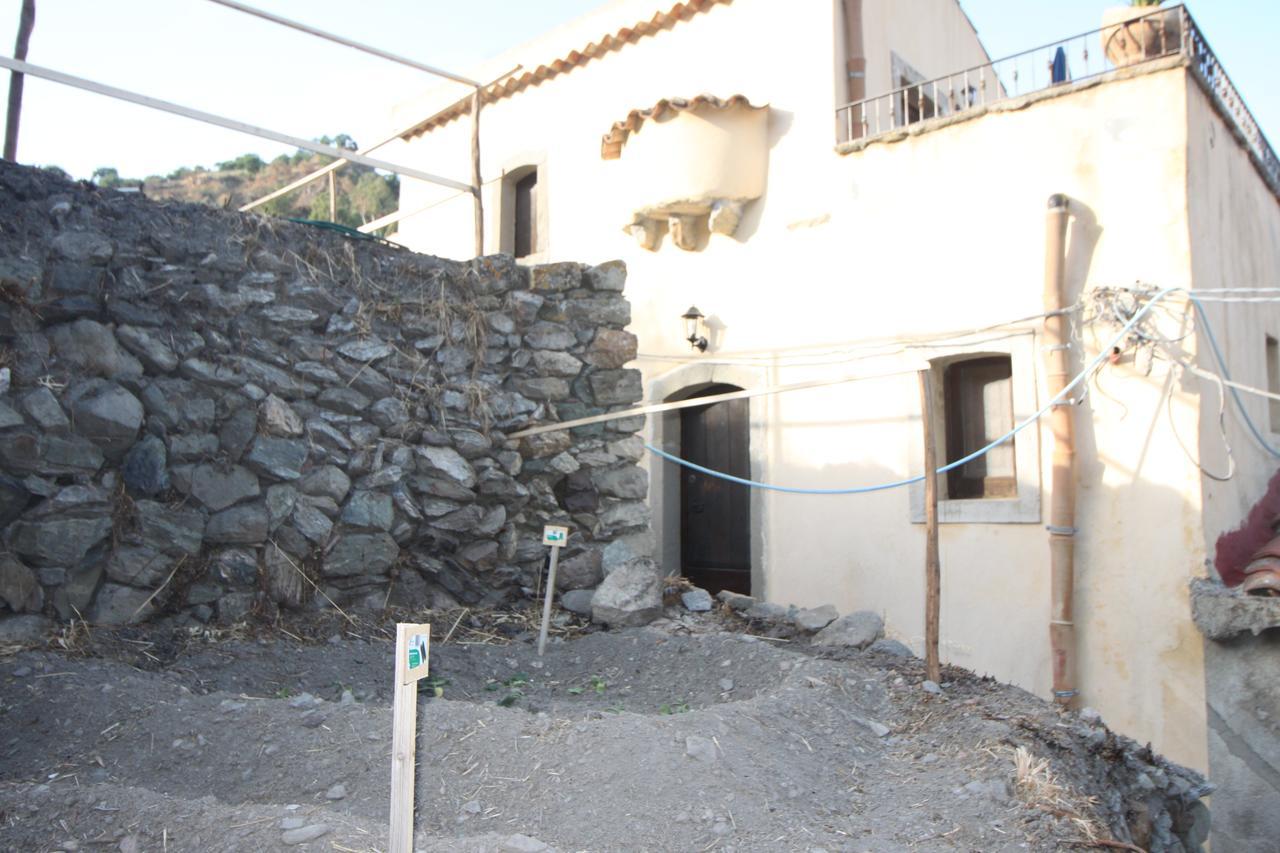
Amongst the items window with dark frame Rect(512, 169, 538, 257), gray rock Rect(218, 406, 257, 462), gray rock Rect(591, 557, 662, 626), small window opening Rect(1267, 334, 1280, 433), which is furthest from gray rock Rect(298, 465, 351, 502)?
small window opening Rect(1267, 334, 1280, 433)

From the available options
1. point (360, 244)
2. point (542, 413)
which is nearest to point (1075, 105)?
point (542, 413)

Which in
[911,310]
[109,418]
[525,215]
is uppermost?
[525,215]

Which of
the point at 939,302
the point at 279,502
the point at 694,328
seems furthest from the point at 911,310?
the point at 279,502

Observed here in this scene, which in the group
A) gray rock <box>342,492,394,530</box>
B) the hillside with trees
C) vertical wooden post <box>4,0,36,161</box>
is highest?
the hillside with trees

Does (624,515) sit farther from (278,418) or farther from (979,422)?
(979,422)

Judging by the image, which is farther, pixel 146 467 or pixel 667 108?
pixel 667 108

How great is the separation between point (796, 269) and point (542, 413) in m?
2.86

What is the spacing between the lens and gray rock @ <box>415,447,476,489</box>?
5.36 m

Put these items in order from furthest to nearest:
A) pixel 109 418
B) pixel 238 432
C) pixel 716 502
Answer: pixel 716 502 < pixel 238 432 < pixel 109 418

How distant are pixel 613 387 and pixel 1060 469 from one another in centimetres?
281

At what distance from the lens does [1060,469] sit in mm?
6301

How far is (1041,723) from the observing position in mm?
4098

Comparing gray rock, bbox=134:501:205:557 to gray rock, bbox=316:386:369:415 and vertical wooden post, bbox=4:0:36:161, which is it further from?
vertical wooden post, bbox=4:0:36:161

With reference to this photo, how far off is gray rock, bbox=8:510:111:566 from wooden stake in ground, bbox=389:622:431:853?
2510mm
